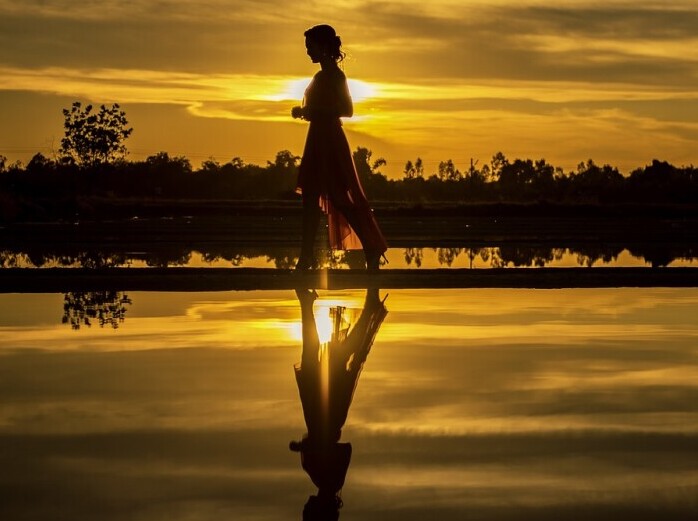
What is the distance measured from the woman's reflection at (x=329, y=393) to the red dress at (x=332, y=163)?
2205 millimetres

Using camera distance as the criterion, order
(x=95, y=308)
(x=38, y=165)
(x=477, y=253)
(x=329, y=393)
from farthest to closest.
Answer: (x=38, y=165) → (x=477, y=253) → (x=95, y=308) → (x=329, y=393)

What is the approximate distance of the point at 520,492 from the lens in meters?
5.04

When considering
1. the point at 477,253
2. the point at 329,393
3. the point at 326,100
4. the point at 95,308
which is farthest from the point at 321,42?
the point at 477,253

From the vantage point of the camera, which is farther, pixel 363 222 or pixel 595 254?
pixel 595 254

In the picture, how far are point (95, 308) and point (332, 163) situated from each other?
297cm

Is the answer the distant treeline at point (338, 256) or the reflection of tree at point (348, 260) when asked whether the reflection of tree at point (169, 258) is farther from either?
the reflection of tree at point (348, 260)

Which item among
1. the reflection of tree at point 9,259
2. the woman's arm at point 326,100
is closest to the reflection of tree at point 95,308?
the woman's arm at point 326,100

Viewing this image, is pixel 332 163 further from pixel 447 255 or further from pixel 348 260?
pixel 447 255

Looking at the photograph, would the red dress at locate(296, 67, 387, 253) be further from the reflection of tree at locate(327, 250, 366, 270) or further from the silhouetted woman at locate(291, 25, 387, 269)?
the reflection of tree at locate(327, 250, 366, 270)

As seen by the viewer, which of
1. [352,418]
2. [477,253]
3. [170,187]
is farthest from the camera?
[170,187]

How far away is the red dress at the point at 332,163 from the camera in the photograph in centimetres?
1424

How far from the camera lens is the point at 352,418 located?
648 cm

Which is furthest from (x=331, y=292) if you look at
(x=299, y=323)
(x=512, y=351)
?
(x=512, y=351)

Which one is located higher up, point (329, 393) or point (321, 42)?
point (321, 42)
